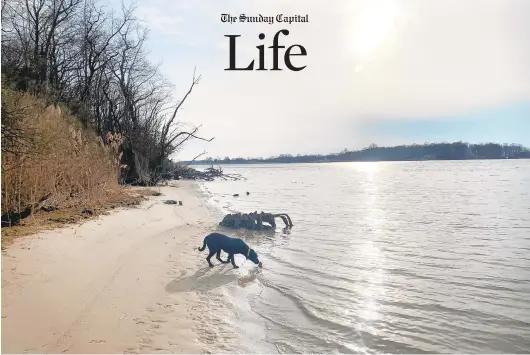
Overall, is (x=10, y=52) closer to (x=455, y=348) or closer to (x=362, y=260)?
(x=362, y=260)

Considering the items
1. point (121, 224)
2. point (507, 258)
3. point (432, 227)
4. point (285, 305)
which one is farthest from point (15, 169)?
point (432, 227)

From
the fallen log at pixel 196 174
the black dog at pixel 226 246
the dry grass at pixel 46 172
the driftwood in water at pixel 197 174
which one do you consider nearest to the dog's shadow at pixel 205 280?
the black dog at pixel 226 246

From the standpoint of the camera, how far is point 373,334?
4773 millimetres

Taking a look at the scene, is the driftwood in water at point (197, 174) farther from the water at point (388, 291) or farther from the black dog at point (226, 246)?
the black dog at point (226, 246)

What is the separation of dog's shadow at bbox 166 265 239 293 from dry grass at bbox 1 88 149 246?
3.02m

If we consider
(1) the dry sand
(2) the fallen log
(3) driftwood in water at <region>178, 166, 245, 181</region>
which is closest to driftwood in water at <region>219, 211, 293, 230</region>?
(1) the dry sand

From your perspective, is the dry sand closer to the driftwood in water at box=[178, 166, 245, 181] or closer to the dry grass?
the dry grass

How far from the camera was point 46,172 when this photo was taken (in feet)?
29.6

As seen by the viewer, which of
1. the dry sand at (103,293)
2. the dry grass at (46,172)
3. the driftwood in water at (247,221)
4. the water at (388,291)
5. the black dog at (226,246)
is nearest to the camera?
the dry sand at (103,293)

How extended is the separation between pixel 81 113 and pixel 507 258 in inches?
781

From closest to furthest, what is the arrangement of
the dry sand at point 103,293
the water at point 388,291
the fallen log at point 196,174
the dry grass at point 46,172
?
the dry sand at point 103,293 → the water at point 388,291 → the dry grass at point 46,172 → the fallen log at point 196,174

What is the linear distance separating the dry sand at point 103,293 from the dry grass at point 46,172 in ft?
3.49

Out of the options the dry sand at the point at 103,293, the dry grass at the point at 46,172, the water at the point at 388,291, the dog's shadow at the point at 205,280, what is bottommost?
the water at the point at 388,291

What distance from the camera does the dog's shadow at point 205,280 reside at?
19.7 ft
